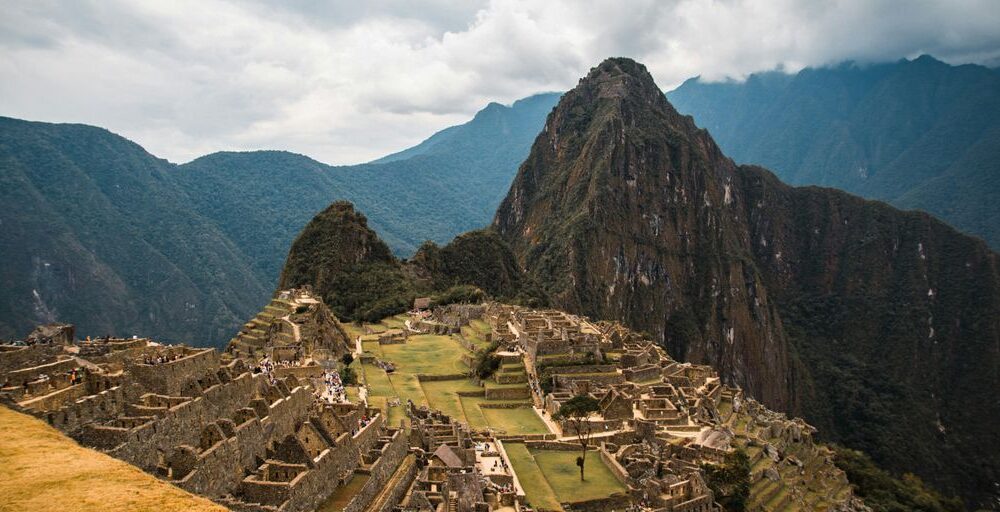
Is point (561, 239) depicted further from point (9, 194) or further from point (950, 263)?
point (950, 263)

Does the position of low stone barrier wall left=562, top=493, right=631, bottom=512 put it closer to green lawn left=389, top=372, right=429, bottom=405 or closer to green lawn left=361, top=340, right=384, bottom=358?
green lawn left=389, top=372, right=429, bottom=405

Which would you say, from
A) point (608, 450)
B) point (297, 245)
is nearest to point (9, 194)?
point (297, 245)

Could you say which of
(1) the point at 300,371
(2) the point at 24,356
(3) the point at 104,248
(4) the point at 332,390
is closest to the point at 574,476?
(4) the point at 332,390

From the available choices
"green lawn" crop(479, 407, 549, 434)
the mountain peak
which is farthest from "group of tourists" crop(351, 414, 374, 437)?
the mountain peak

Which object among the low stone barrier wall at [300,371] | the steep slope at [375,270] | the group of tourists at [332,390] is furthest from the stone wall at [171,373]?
the steep slope at [375,270]

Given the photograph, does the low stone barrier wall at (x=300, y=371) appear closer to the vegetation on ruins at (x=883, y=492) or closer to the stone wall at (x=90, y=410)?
the stone wall at (x=90, y=410)

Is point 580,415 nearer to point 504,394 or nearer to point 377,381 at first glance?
point 504,394
